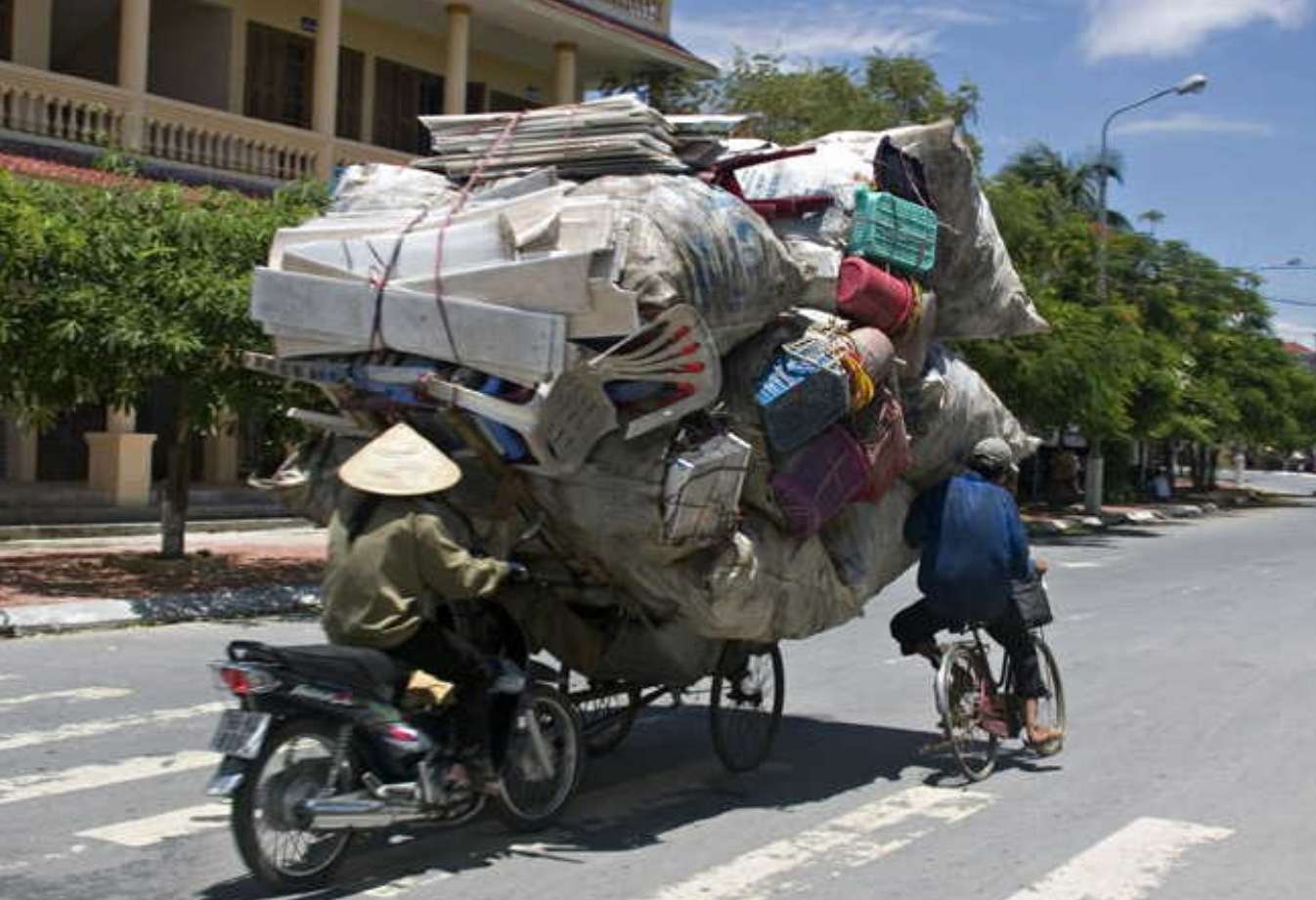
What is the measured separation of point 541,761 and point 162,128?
17206 mm

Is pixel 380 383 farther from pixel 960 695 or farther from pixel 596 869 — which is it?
pixel 960 695

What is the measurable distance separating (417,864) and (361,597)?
1.08m

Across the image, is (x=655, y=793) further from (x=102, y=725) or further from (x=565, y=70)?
(x=565, y=70)

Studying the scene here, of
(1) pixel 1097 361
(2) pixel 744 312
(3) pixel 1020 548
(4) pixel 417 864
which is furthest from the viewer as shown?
(1) pixel 1097 361

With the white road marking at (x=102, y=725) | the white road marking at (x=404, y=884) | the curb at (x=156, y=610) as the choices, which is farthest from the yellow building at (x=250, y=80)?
Result: the white road marking at (x=404, y=884)

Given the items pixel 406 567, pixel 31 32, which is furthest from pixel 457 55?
pixel 406 567

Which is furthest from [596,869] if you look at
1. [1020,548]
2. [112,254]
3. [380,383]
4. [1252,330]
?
[1252,330]

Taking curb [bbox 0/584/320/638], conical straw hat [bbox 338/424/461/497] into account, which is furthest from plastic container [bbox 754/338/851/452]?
curb [bbox 0/584/320/638]

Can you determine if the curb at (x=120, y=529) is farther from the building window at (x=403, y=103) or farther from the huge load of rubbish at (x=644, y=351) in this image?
the huge load of rubbish at (x=644, y=351)

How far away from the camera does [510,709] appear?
5762 mm

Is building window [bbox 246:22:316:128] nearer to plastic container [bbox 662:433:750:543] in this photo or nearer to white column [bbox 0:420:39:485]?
white column [bbox 0:420:39:485]

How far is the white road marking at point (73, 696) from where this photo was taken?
891 cm

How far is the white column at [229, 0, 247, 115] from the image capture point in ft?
76.6

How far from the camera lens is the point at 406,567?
5363 mm
